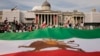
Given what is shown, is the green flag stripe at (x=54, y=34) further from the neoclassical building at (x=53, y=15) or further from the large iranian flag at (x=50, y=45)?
the neoclassical building at (x=53, y=15)

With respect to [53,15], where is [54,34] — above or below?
above

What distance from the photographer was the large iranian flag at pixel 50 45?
7656 mm

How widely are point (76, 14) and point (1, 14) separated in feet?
89.6

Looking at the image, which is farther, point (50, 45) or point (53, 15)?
point (53, 15)

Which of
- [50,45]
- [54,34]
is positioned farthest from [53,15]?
[50,45]

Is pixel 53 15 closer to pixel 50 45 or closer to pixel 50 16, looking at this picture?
pixel 50 16

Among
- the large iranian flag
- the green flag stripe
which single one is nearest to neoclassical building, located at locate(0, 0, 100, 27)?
the green flag stripe

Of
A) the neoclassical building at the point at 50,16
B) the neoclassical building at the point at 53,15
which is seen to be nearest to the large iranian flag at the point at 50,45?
the neoclassical building at the point at 50,16

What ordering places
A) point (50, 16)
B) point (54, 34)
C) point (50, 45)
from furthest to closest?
point (50, 16)
point (54, 34)
point (50, 45)

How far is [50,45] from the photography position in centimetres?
838

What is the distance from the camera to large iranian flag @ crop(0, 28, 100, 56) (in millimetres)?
7656

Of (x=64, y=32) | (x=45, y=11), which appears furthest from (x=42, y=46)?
(x=45, y=11)

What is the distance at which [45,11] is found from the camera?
106 m

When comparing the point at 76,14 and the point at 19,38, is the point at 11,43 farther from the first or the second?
the point at 76,14
